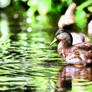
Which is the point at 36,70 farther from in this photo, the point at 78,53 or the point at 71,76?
the point at 78,53

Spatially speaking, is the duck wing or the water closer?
the water

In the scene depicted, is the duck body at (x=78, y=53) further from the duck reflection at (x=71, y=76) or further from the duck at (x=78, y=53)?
the duck reflection at (x=71, y=76)

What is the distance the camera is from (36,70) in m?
9.08

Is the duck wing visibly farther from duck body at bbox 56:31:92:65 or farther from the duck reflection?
the duck reflection

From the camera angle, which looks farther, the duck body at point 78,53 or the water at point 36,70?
the duck body at point 78,53

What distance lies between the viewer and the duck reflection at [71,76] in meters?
7.64

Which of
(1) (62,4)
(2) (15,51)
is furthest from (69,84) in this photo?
(1) (62,4)

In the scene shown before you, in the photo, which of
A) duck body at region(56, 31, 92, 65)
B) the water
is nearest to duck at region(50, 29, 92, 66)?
duck body at region(56, 31, 92, 65)

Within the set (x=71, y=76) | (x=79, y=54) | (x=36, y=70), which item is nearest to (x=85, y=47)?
(x=79, y=54)

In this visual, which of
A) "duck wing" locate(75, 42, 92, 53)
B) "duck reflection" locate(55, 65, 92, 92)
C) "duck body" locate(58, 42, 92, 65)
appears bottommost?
"duck reflection" locate(55, 65, 92, 92)

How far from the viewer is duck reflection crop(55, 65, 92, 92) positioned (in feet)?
25.1

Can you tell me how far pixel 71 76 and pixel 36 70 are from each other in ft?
2.61

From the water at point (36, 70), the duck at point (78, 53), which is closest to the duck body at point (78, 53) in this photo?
the duck at point (78, 53)

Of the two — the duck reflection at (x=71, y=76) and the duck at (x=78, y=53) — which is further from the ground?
the duck at (x=78, y=53)
